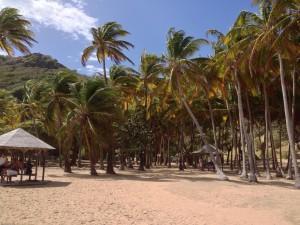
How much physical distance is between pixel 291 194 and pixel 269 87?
1313cm

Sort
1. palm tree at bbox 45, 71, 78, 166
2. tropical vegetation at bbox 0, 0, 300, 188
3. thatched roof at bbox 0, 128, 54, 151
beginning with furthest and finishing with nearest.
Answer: palm tree at bbox 45, 71, 78, 166 < tropical vegetation at bbox 0, 0, 300, 188 < thatched roof at bbox 0, 128, 54, 151

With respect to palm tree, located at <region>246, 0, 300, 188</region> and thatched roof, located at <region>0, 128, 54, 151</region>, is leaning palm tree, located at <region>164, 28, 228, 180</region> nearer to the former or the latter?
palm tree, located at <region>246, 0, 300, 188</region>

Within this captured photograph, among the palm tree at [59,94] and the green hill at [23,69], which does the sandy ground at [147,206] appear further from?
the green hill at [23,69]

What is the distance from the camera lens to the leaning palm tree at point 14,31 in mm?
20547

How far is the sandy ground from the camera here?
1056cm

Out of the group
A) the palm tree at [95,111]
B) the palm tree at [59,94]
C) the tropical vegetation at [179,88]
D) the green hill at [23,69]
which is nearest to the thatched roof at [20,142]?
the tropical vegetation at [179,88]

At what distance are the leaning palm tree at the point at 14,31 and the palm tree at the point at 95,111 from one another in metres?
5.51

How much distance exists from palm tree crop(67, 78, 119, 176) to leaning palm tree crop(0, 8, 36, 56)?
5510 mm

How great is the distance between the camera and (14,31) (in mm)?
20828

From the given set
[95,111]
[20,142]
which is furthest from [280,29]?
[20,142]

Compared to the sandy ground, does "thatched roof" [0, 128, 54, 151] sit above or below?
above

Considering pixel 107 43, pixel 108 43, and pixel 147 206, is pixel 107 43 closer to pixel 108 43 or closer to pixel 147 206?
pixel 108 43

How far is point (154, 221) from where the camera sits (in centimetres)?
1054

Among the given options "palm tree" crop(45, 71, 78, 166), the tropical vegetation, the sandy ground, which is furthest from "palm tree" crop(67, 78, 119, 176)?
the sandy ground
